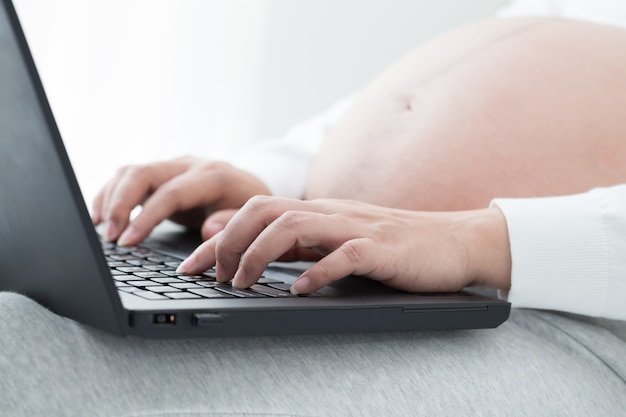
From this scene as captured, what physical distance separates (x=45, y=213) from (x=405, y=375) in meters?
0.29

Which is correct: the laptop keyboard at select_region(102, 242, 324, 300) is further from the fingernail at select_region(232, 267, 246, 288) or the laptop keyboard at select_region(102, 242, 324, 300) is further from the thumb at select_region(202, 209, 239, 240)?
the thumb at select_region(202, 209, 239, 240)

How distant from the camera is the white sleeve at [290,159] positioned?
3.90 ft

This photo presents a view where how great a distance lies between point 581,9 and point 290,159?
28.6 inches

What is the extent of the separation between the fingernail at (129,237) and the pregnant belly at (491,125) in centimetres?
26

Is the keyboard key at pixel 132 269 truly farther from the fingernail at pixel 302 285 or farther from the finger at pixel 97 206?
the finger at pixel 97 206

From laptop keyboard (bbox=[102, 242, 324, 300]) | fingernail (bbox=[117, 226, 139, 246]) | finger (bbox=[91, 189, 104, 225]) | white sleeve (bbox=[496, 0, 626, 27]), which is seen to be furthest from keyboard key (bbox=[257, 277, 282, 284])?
white sleeve (bbox=[496, 0, 626, 27])

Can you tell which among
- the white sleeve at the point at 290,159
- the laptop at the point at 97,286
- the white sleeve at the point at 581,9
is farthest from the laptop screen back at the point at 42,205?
the white sleeve at the point at 581,9

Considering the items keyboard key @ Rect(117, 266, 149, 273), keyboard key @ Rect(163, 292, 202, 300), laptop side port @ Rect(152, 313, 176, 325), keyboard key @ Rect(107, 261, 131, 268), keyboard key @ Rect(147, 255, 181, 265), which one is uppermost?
laptop side port @ Rect(152, 313, 176, 325)

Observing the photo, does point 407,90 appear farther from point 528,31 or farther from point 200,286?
point 200,286

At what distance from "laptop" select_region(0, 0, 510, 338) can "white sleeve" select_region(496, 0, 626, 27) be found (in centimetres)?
98

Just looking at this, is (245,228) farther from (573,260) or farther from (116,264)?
(573,260)

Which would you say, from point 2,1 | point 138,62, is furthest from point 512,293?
point 138,62

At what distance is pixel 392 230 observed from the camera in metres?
0.64

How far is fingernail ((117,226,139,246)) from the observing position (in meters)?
0.92
